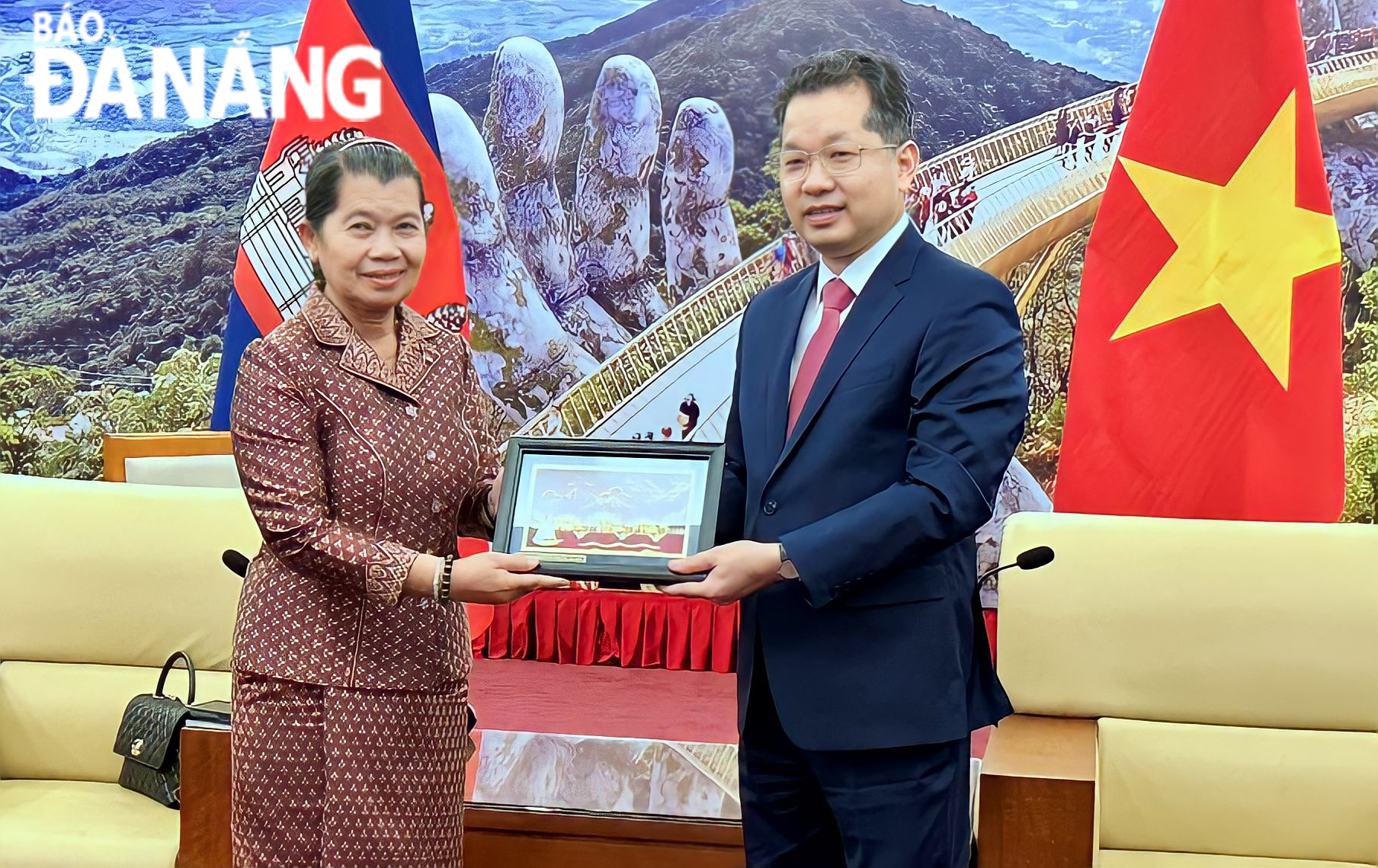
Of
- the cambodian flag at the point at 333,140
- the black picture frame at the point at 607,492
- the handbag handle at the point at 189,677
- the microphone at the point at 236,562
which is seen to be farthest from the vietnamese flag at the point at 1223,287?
the handbag handle at the point at 189,677

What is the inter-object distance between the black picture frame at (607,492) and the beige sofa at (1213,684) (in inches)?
32.3

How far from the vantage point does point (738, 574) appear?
1533 millimetres

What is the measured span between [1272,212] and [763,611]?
215 cm

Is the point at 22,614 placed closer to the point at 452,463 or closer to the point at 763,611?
the point at 452,463

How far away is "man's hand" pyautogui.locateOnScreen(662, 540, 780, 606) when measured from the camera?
1.53 metres

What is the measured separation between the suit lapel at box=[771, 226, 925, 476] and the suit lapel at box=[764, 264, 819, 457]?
24 mm

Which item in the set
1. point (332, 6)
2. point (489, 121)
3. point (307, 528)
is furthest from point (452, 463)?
point (489, 121)

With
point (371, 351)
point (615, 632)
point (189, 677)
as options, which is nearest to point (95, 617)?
point (189, 677)

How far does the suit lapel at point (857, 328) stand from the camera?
1.55 m

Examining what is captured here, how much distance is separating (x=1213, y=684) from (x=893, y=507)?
117 cm

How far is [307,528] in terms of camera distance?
160 centimetres

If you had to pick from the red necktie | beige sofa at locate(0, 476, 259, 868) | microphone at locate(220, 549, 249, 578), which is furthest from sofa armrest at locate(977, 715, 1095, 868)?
beige sofa at locate(0, 476, 259, 868)

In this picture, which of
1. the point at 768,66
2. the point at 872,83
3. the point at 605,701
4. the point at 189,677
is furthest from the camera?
the point at 768,66

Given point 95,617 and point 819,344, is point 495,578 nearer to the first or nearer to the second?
point 819,344
